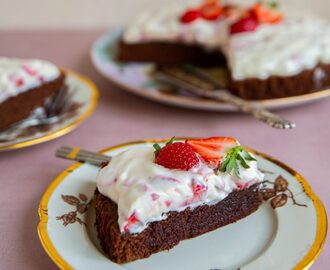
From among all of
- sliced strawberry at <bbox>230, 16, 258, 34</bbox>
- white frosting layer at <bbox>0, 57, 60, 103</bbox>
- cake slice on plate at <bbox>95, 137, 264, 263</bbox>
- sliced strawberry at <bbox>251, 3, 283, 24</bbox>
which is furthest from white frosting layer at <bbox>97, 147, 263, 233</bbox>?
sliced strawberry at <bbox>251, 3, 283, 24</bbox>

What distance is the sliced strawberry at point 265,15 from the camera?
235cm

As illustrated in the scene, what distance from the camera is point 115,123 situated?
1950 millimetres

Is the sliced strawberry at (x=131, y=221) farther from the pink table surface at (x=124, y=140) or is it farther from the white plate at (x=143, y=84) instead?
the white plate at (x=143, y=84)

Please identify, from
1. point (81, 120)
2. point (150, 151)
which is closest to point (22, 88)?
point (81, 120)

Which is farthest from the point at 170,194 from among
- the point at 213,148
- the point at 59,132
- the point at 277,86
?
the point at 277,86

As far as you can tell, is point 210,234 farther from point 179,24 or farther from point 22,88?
point 179,24

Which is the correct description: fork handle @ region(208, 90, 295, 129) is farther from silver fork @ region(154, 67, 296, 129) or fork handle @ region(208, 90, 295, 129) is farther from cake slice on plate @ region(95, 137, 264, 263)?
cake slice on plate @ region(95, 137, 264, 263)

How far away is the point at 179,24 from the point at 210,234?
136cm

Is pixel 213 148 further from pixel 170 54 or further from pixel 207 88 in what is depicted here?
pixel 170 54

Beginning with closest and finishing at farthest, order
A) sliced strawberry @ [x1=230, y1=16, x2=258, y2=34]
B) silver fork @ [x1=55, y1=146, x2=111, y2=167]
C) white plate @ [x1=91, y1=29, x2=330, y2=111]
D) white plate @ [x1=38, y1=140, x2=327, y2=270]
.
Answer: white plate @ [x1=38, y1=140, x2=327, y2=270], silver fork @ [x1=55, y1=146, x2=111, y2=167], white plate @ [x1=91, y1=29, x2=330, y2=111], sliced strawberry @ [x1=230, y1=16, x2=258, y2=34]

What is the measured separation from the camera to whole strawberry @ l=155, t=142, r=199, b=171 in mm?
1263

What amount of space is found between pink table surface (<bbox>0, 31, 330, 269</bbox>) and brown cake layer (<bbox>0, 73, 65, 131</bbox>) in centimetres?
13

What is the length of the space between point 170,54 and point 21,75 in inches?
33.8

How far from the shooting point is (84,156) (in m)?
1.53
